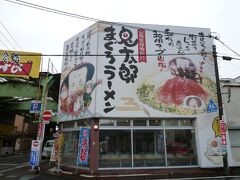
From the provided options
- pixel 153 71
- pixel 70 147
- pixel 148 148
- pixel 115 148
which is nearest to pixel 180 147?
pixel 148 148

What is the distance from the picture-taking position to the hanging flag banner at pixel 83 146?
13.6 meters

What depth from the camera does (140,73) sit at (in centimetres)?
1497

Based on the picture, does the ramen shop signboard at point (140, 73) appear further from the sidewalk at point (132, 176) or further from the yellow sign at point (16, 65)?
the yellow sign at point (16, 65)

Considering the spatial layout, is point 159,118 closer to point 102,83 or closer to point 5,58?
point 102,83

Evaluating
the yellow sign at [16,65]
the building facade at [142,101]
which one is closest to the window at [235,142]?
the building facade at [142,101]

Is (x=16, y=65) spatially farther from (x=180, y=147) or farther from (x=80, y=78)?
(x=180, y=147)

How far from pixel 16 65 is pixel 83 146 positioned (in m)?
8.83

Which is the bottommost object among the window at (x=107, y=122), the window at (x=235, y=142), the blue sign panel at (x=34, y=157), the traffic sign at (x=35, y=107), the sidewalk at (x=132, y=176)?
the sidewalk at (x=132, y=176)

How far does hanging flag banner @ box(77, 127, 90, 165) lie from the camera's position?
13.6m

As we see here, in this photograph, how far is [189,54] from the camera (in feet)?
51.8

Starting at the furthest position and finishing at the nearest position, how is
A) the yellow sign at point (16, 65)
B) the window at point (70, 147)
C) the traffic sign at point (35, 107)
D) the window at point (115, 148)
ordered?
1. the yellow sign at point (16, 65)
2. the traffic sign at point (35, 107)
3. the window at point (70, 147)
4. the window at point (115, 148)

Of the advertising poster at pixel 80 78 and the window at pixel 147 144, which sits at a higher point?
the advertising poster at pixel 80 78

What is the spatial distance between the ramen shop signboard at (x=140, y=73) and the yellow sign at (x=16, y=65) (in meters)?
3.70

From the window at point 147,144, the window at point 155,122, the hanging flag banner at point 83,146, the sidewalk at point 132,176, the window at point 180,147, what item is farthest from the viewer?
the window at point 155,122
